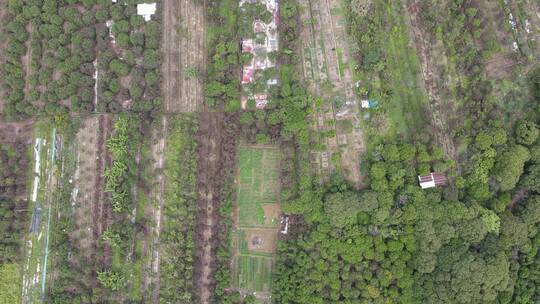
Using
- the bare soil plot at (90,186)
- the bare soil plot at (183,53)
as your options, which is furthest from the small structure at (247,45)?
the bare soil plot at (90,186)

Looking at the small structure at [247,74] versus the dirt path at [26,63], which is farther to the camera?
the dirt path at [26,63]

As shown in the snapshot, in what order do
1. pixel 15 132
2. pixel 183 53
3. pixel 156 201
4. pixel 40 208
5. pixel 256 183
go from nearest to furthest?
1. pixel 256 183
2. pixel 156 201
3. pixel 183 53
4. pixel 40 208
5. pixel 15 132

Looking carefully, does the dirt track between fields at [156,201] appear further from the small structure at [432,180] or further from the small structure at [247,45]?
the small structure at [432,180]

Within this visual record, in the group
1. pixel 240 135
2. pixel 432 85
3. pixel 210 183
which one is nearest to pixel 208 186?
pixel 210 183

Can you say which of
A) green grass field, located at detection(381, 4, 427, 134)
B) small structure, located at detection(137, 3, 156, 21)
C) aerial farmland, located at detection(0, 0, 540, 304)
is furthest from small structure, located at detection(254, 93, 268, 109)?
small structure, located at detection(137, 3, 156, 21)

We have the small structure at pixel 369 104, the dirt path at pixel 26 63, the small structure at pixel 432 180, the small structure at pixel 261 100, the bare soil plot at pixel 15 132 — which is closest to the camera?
the small structure at pixel 432 180

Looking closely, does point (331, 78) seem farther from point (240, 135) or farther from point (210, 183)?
point (210, 183)

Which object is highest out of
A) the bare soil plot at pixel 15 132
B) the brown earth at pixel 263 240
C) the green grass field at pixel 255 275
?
the bare soil plot at pixel 15 132

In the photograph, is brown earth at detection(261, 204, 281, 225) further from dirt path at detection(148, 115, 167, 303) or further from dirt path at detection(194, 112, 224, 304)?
dirt path at detection(148, 115, 167, 303)
